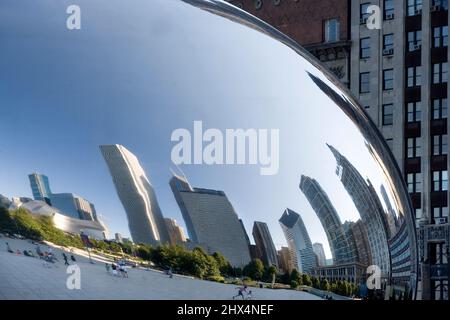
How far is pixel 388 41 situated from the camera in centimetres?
6500

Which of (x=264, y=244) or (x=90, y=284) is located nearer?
(x=90, y=284)

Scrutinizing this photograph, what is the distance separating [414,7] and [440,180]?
1057cm

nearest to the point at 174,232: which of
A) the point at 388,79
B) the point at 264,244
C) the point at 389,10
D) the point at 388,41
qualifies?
the point at 264,244

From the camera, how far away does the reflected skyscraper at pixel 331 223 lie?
1039 cm

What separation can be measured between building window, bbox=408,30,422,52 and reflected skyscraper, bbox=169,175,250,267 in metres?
54.7

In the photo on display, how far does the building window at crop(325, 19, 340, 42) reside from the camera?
223ft

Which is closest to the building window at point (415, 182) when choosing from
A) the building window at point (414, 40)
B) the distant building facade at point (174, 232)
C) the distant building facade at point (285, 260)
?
the building window at point (414, 40)

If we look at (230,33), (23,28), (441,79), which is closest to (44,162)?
(23,28)

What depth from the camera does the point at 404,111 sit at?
63.1 m

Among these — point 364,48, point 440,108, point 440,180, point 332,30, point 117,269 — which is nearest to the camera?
point 117,269

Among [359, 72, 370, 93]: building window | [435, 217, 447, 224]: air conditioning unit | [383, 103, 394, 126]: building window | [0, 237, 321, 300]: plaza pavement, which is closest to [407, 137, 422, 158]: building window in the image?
[383, 103, 394, 126]: building window

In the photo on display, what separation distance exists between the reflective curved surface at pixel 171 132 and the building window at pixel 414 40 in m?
53.9

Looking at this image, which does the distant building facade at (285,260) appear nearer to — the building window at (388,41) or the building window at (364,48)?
the building window at (388,41)

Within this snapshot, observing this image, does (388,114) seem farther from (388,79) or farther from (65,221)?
(65,221)
